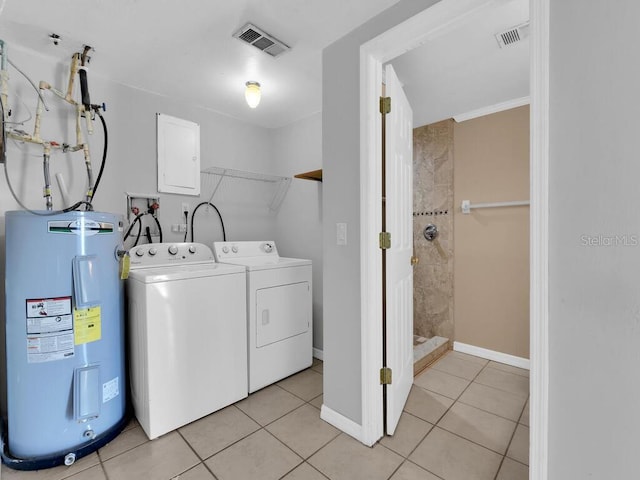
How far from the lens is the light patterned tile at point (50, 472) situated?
1.40 meters

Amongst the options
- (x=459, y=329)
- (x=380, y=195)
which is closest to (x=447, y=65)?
(x=380, y=195)

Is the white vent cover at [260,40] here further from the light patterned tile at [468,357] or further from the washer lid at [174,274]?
the light patterned tile at [468,357]

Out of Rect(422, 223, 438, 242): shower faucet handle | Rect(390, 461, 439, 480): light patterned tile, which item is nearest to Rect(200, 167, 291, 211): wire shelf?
Rect(422, 223, 438, 242): shower faucet handle

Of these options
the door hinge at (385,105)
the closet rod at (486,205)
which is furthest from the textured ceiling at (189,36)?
the closet rod at (486,205)

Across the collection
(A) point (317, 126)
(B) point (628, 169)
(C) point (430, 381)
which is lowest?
(C) point (430, 381)

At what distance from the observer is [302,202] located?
115 inches

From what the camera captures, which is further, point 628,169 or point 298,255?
point 298,255

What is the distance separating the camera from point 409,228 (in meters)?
2.09

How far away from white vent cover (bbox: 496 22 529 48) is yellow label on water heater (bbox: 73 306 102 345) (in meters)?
2.70

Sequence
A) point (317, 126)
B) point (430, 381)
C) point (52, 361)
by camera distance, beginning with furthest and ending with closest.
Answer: point (317, 126) < point (430, 381) < point (52, 361)

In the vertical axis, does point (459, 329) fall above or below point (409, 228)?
below

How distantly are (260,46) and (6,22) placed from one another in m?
1.36

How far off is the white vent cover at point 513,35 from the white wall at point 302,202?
59.4 inches

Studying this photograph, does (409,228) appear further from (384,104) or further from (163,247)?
(163,247)
